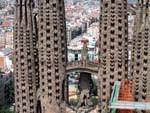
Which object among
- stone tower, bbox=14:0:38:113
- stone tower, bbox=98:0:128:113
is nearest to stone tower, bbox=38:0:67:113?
stone tower, bbox=14:0:38:113

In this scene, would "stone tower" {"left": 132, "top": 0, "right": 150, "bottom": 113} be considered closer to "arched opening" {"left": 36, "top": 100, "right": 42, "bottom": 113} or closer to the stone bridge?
the stone bridge

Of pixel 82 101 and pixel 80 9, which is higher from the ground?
pixel 80 9

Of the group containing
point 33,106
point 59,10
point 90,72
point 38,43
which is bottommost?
point 33,106

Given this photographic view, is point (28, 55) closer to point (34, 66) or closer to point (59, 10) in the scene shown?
point (34, 66)

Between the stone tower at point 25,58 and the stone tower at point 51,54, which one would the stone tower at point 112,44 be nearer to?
the stone tower at point 51,54

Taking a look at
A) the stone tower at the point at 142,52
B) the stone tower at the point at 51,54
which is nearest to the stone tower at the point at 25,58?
the stone tower at the point at 51,54

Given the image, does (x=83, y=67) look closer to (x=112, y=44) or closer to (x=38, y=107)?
(x=112, y=44)

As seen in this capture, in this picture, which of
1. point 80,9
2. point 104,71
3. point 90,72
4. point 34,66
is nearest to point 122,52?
point 104,71
